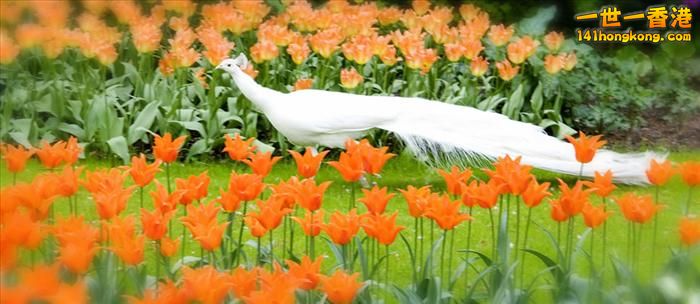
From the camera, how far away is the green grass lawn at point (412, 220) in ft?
9.54

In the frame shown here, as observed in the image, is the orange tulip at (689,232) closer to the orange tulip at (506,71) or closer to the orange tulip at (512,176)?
the orange tulip at (512,176)

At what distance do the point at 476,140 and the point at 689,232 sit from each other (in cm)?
203

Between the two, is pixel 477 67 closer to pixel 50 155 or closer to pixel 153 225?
pixel 50 155

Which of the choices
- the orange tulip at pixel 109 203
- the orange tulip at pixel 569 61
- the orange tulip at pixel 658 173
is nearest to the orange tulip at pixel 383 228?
the orange tulip at pixel 109 203

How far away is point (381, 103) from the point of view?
445 cm

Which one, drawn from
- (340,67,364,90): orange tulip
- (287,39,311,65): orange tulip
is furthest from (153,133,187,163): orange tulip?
(287,39,311,65): orange tulip

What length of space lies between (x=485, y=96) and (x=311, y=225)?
11.0 feet

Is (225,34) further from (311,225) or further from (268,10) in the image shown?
(311,225)

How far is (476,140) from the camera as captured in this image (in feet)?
14.1

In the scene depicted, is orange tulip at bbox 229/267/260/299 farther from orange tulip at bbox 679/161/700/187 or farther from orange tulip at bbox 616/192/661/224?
orange tulip at bbox 679/161/700/187

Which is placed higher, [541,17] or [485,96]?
[541,17]

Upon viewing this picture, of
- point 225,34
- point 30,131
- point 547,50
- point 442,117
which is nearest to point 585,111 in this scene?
point 547,50

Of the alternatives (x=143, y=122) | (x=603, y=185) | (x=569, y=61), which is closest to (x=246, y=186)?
(x=603, y=185)

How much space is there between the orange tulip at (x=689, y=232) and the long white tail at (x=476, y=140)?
188 cm
